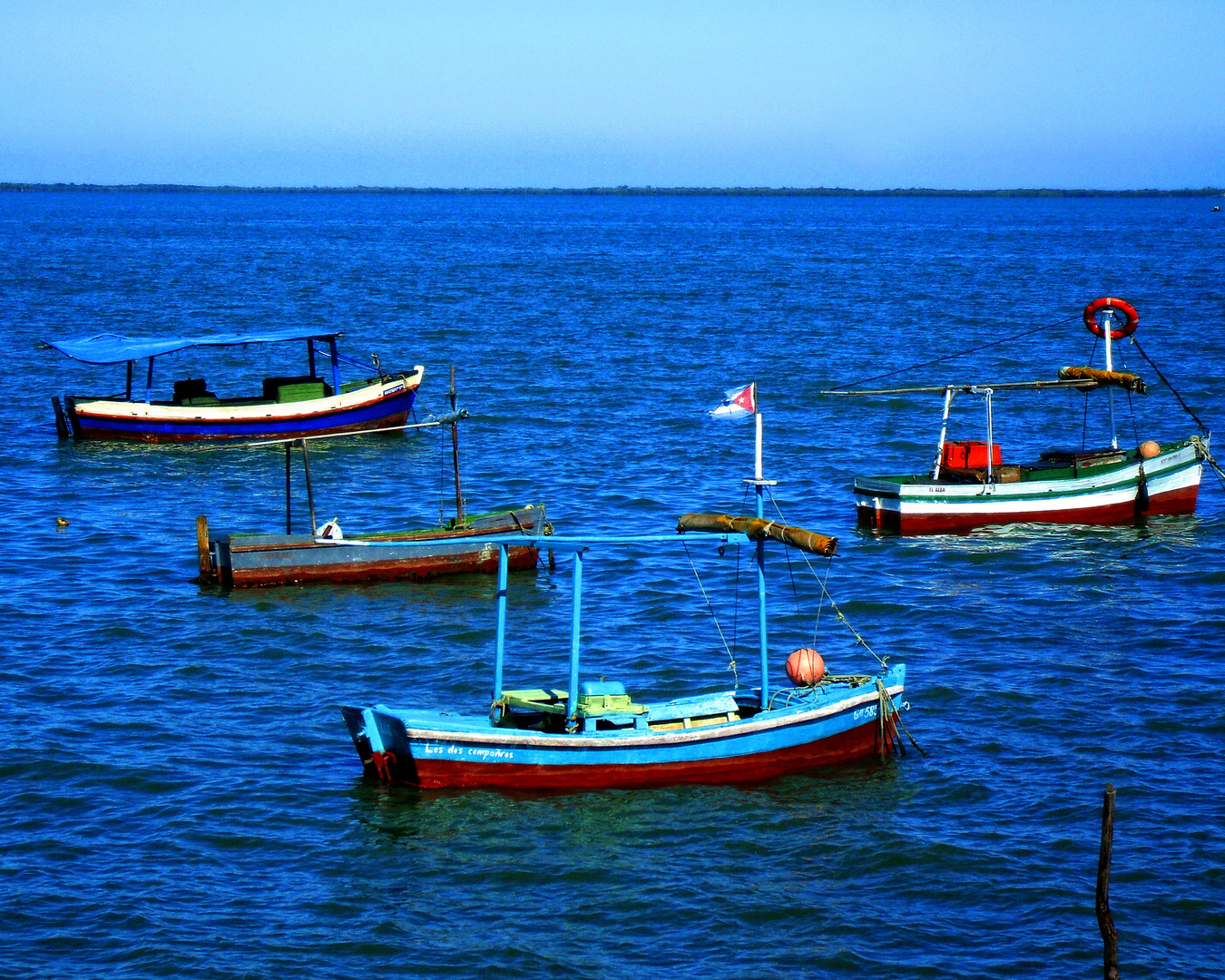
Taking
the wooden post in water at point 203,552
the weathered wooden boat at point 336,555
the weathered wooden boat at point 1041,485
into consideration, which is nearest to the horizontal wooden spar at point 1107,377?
the weathered wooden boat at point 1041,485

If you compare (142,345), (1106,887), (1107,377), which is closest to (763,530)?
(1106,887)

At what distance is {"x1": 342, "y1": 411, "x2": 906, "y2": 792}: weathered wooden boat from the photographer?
1816 cm

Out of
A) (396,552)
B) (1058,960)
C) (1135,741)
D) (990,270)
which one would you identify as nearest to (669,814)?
(1058,960)

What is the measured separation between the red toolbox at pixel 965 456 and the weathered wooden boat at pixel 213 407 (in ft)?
54.2

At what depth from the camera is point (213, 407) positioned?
1592 inches

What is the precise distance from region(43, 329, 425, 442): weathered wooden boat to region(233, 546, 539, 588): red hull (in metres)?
13.0

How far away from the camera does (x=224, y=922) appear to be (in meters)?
15.6

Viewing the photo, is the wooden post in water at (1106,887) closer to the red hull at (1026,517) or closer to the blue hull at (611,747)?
the blue hull at (611,747)

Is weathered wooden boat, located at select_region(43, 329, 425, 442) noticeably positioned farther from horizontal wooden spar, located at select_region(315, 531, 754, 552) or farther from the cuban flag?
the cuban flag

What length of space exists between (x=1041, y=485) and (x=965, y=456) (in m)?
1.82

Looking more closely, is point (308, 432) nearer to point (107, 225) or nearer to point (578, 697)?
point (578, 697)

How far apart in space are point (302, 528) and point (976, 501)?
1562cm

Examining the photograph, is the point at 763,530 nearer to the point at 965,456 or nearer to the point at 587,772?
the point at 587,772

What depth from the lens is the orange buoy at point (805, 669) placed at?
64.7ft
